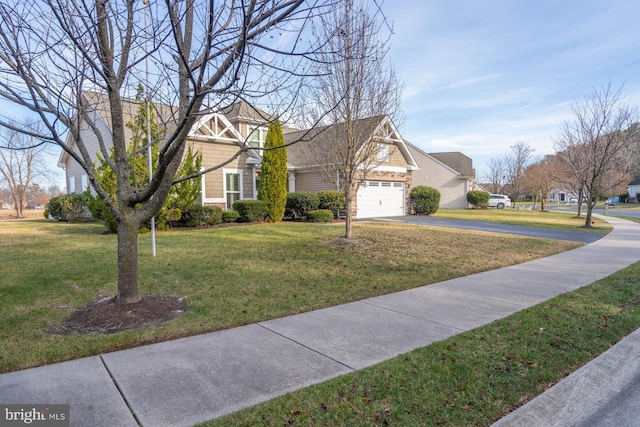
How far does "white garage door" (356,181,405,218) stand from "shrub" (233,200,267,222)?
6118mm

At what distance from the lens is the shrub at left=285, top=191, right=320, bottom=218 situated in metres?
18.2

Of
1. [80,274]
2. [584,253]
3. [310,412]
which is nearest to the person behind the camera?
[310,412]

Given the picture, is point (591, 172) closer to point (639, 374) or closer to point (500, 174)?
point (639, 374)

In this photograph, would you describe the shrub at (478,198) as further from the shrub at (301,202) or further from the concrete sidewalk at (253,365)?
the concrete sidewalk at (253,365)

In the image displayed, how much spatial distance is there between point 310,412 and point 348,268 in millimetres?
5468

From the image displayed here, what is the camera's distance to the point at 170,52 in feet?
14.0

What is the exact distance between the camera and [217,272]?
7543 millimetres

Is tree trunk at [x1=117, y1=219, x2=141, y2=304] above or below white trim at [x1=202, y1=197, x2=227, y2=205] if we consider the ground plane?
below

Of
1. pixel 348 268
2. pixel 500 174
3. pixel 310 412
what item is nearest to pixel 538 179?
pixel 500 174

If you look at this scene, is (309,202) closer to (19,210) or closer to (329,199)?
(329,199)

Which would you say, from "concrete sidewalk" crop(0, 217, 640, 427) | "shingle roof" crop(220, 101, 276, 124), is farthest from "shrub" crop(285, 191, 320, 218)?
"concrete sidewalk" crop(0, 217, 640, 427)

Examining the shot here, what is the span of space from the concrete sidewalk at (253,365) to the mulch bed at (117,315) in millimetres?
841

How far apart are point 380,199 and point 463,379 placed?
18.8 m

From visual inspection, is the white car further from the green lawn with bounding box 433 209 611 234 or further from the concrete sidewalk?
the concrete sidewalk
